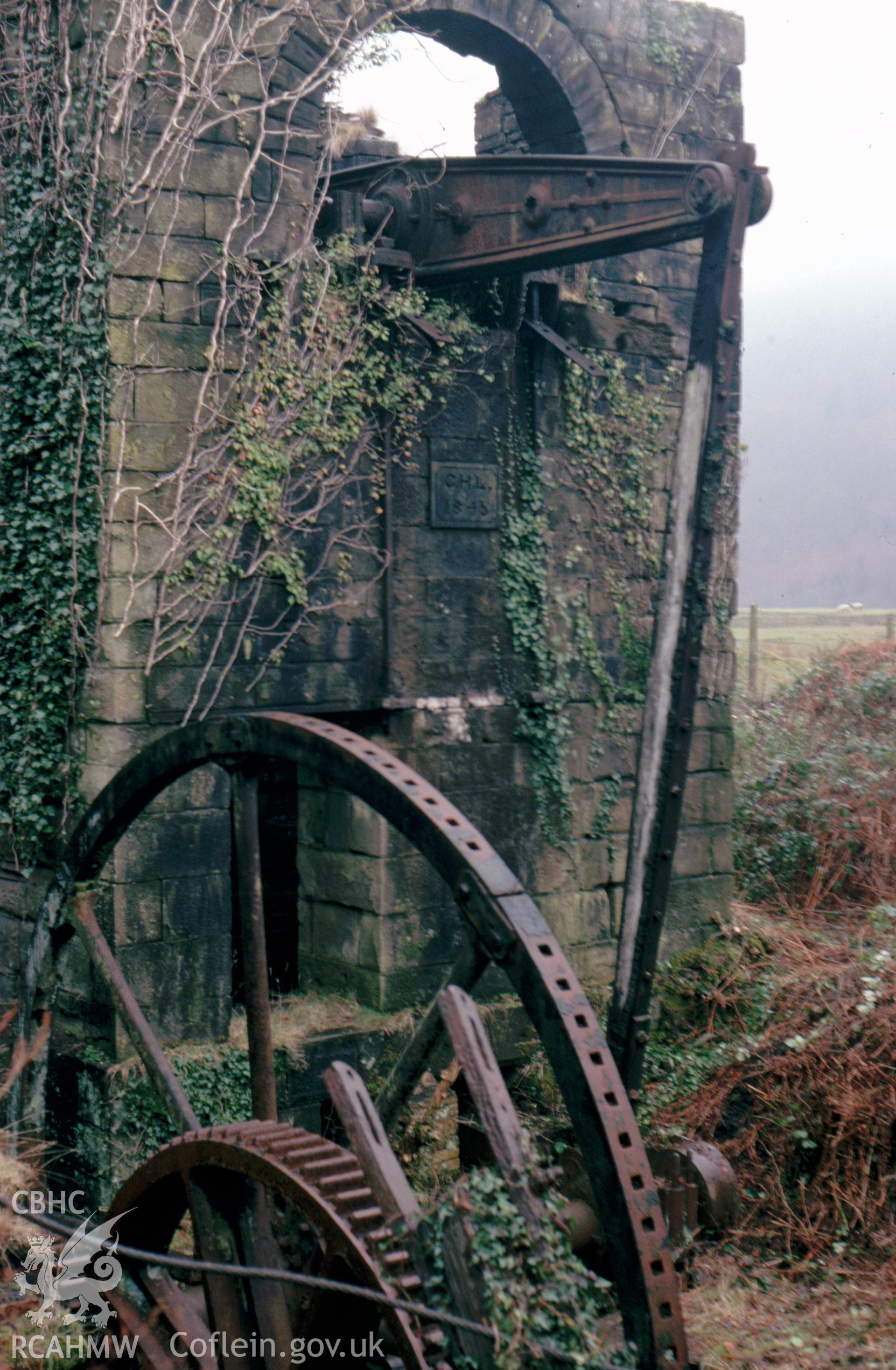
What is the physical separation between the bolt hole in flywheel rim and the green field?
5.57m

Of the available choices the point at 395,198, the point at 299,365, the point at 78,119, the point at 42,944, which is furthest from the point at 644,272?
the point at 42,944

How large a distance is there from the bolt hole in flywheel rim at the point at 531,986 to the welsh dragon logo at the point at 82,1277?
0.67 ft

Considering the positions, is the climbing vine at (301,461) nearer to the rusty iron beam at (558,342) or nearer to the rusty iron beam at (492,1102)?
the rusty iron beam at (558,342)

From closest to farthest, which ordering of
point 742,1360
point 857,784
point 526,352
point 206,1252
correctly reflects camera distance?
1. point 206,1252
2. point 742,1360
3. point 526,352
4. point 857,784

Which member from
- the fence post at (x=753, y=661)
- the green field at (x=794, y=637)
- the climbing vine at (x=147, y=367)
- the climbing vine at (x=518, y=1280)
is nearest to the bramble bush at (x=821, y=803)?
the green field at (x=794, y=637)

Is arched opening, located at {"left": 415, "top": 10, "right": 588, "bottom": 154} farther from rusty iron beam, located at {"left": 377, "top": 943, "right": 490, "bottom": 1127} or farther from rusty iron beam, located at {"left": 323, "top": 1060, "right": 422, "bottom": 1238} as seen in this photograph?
rusty iron beam, located at {"left": 323, "top": 1060, "right": 422, "bottom": 1238}

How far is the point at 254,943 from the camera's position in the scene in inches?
156

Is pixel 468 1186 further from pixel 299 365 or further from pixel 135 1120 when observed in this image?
pixel 299 365

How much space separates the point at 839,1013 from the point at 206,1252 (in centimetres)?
381

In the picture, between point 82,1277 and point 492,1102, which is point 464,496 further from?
point 492,1102

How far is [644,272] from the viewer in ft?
24.5

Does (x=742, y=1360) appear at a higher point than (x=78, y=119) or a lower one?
lower

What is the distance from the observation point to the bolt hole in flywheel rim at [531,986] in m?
2.75

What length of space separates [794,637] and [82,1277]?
21614mm
